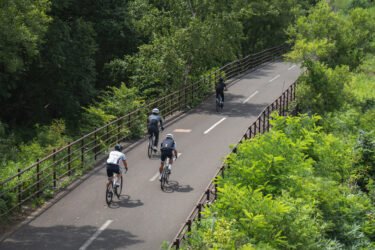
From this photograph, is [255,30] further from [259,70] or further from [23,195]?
[23,195]

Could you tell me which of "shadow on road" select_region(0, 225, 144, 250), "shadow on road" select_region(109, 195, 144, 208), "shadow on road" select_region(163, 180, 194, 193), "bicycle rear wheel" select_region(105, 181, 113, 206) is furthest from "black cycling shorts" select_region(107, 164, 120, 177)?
"shadow on road" select_region(163, 180, 194, 193)

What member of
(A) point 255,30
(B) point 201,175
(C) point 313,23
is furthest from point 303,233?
(A) point 255,30

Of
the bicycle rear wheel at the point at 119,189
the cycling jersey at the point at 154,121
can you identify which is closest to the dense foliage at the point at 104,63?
the cycling jersey at the point at 154,121

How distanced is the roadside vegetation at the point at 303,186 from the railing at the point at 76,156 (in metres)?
5.55

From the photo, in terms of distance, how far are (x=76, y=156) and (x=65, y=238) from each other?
24.6 ft

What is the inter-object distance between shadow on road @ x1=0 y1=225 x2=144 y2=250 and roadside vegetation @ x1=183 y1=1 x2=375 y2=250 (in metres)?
2.39

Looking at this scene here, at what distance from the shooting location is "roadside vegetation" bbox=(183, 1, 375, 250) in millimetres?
13844

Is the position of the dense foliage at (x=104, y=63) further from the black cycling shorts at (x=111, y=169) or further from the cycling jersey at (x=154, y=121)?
the black cycling shorts at (x=111, y=169)

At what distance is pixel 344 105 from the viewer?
3575cm

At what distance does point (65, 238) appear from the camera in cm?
1600

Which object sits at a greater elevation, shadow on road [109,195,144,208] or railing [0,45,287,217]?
railing [0,45,287,217]

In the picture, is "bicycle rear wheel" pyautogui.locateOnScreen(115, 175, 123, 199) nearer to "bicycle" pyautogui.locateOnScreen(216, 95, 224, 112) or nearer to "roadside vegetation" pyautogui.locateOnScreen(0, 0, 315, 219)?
"roadside vegetation" pyautogui.locateOnScreen(0, 0, 315, 219)

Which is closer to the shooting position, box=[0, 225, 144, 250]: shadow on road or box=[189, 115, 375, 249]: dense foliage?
box=[189, 115, 375, 249]: dense foliage

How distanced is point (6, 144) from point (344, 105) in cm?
1950
